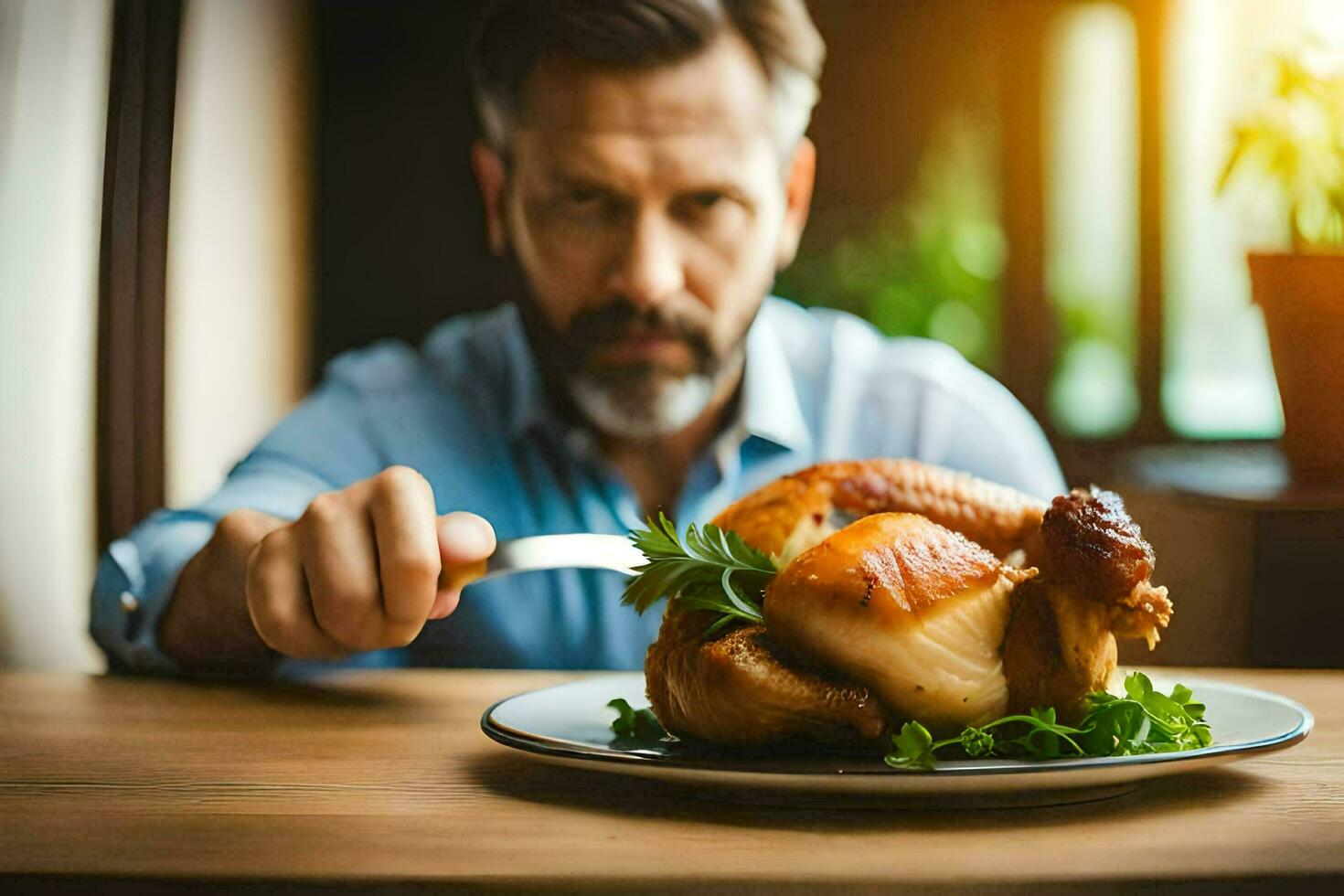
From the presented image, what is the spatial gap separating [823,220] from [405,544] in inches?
36.8

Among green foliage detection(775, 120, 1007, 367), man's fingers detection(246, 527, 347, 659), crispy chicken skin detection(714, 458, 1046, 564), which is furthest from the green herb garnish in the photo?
green foliage detection(775, 120, 1007, 367)

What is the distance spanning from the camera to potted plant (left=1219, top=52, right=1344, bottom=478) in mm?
1483

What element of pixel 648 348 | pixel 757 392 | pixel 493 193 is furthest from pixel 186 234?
pixel 757 392

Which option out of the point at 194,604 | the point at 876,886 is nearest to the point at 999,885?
the point at 876,886

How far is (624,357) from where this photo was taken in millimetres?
1611

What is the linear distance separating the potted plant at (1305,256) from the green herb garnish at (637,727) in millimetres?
1154

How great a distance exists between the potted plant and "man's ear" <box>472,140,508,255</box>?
0.92 metres

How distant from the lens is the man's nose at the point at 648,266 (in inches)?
62.9

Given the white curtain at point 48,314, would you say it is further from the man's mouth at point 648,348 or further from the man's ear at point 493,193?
the man's mouth at point 648,348

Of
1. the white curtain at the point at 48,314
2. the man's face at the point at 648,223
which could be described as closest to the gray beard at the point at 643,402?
the man's face at the point at 648,223

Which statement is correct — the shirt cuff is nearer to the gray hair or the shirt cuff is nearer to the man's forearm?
the man's forearm

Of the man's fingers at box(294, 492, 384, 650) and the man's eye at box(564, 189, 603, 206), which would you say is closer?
the man's fingers at box(294, 492, 384, 650)

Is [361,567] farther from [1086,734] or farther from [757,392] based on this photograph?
[757,392]

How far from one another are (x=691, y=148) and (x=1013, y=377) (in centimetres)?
51
